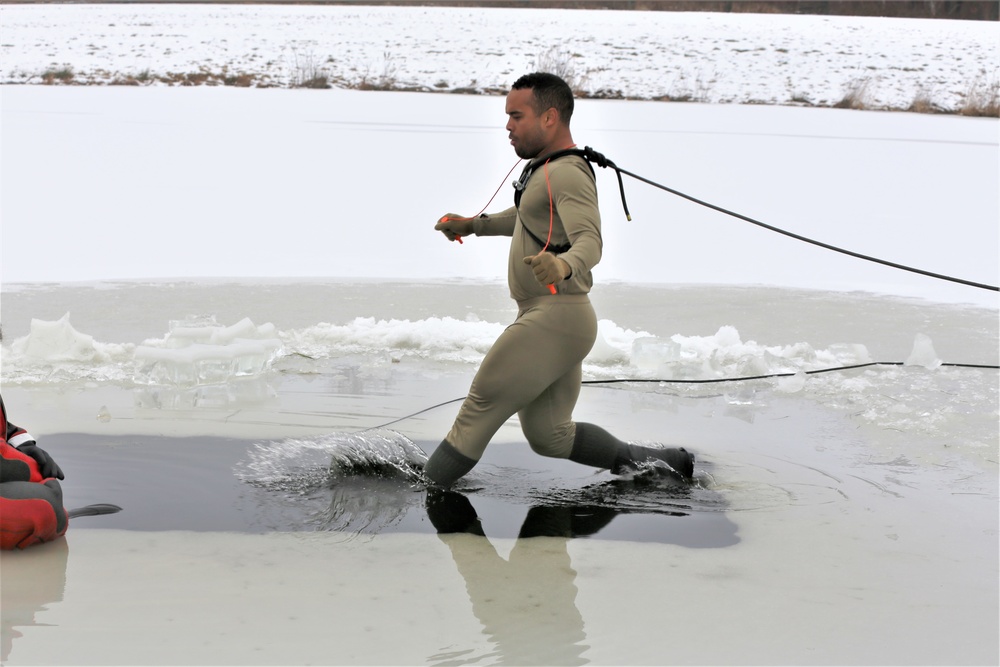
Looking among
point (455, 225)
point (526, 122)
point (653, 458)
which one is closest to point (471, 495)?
point (653, 458)

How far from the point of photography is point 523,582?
9.25 feet

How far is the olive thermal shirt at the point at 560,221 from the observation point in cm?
315

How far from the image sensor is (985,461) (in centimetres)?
400

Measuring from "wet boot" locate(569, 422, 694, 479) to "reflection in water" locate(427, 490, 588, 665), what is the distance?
0.78 ft

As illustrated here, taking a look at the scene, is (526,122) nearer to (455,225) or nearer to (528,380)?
(455,225)

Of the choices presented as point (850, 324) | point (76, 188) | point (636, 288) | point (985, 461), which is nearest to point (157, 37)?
point (76, 188)

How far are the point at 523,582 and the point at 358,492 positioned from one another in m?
0.87

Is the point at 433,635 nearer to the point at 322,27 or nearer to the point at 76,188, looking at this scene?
the point at 76,188

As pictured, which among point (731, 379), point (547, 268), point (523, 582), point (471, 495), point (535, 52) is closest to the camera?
point (523, 582)

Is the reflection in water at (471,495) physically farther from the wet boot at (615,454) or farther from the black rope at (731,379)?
the black rope at (731,379)

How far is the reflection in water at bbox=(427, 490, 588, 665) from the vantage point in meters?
2.41

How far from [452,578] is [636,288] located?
5295mm

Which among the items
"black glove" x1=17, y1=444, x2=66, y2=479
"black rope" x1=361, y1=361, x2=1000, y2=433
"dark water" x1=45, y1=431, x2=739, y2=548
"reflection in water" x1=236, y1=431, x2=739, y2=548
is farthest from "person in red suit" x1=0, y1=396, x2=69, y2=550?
"black rope" x1=361, y1=361, x2=1000, y2=433

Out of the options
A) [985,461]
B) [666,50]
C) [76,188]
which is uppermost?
[666,50]
